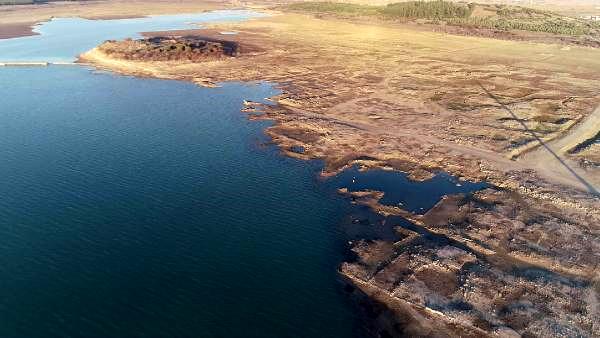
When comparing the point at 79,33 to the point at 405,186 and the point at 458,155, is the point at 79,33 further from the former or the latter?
the point at 405,186

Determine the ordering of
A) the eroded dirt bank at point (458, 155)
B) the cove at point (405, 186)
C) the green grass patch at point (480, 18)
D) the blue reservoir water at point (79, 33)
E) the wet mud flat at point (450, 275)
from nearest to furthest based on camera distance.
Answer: the wet mud flat at point (450, 275) < the eroded dirt bank at point (458, 155) < the cove at point (405, 186) < the blue reservoir water at point (79, 33) < the green grass patch at point (480, 18)

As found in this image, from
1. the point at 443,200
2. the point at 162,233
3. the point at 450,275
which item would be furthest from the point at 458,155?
the point at 162,233

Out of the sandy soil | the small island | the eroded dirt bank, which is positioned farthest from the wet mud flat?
the sandy soil

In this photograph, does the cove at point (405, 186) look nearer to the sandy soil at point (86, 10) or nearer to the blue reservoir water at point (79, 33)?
the blue reservoir water at point (79, 33)

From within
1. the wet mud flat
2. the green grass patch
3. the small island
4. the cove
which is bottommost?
the wet mud flat

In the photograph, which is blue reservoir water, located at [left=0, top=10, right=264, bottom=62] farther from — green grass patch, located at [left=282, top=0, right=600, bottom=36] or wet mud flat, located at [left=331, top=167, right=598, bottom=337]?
wet mud flat, located at [left=331, top=167, right=598, bottom=337]

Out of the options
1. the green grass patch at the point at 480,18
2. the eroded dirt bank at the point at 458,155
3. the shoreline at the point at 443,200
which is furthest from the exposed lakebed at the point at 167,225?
the green grass patch at the point at 480,18

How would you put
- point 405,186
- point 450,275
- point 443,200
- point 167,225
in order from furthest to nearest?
point 405,186
point 443,200
point 167,225
point 450,275
